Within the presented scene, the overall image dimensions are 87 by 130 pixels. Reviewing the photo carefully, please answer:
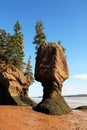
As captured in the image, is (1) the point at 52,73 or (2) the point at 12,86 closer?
(1) the point at 52,73

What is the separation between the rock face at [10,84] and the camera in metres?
48.8

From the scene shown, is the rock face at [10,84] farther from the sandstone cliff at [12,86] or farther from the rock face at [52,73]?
the rock face at [52,73]

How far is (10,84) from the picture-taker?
49.7 metres

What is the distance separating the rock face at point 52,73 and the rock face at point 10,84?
12.7 m

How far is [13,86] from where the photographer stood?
50.5m

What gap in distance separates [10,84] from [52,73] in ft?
54.2

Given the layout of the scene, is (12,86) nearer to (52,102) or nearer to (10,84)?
(10,84)

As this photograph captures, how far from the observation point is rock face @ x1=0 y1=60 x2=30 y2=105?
48781 mm

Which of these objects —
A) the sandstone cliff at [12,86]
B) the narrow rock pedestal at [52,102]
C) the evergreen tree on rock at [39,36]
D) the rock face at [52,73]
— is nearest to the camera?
the narrow rock pedestal at [52,102]

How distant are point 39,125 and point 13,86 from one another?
27127mm

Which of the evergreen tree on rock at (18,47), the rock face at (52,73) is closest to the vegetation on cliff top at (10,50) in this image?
the evergreen tree on rock at (18,47)

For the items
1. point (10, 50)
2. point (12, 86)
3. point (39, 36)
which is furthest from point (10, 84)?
point (39, 36)

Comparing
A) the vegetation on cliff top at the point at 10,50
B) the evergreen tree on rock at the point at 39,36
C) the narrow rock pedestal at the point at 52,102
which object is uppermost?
the evergreen tree on rock at the point at 39,36

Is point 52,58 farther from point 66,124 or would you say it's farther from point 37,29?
point 37,29
